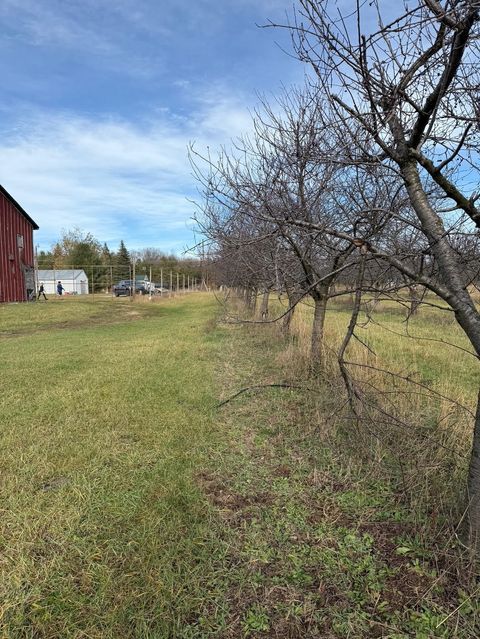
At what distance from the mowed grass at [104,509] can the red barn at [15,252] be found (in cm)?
2091

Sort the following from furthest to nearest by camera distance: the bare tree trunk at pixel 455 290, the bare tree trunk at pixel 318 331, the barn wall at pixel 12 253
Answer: the barn wall at pixel 12 253, the bare tree trunk at pixel 318 331, the bare tree trunk at pixel 455 290

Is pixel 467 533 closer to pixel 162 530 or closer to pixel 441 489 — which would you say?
pixel 441 489

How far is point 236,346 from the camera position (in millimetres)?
10141

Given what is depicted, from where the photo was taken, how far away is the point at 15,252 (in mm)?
25312

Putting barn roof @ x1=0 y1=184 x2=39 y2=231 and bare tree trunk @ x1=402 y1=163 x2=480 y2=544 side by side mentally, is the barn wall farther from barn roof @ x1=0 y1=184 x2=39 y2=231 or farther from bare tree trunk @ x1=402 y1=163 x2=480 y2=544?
bare tree trunk @ x1=402 y1=163 x2=480 y2=544

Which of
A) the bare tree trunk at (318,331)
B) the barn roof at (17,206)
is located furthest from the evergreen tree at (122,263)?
the bare tree trunk at (318,331)

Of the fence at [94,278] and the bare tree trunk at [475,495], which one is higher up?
the fence at [94,278]

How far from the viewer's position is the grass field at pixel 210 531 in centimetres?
196

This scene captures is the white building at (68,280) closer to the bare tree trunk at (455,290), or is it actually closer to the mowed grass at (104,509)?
the mowed grass at (104,509)

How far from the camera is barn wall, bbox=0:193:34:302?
23.8 meters

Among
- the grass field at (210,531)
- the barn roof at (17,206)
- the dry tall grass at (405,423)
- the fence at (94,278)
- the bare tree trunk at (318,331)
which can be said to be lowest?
the grass field at (210,531)

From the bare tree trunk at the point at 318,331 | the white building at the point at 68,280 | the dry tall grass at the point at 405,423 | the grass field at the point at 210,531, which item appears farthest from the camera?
the white building at the point at 68,280

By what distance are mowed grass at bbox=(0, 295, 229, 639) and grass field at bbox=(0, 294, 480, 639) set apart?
0.01 meters

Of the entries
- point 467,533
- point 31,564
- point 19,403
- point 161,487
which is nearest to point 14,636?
point 31,564
